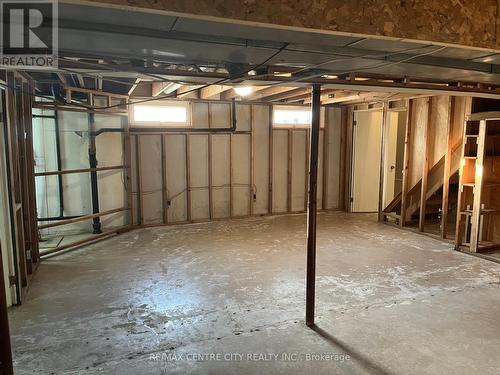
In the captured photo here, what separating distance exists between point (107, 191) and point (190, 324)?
377 cm

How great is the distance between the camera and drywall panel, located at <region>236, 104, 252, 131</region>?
6.79m

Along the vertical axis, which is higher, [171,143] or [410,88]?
[410,88]

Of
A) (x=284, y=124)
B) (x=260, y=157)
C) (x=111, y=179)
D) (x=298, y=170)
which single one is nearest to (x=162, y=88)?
(x=111, y=179)

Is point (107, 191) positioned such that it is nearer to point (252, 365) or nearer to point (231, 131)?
point (231, 131)

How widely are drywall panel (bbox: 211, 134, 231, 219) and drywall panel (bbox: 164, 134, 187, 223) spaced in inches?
22.1

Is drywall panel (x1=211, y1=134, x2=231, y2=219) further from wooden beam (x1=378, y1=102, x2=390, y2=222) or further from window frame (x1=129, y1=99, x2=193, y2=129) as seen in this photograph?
wooden beam (x1=378, y1=102, x2=390, y2=222)

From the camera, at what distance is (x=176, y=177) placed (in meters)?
6.44

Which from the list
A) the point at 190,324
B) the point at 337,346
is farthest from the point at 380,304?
the point at 190,324

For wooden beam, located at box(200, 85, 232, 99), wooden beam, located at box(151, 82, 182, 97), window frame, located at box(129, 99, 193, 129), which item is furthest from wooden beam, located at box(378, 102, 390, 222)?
wooden beam, located at box(151, 82, 182, 97)

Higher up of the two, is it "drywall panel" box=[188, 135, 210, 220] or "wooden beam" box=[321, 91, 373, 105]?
"wooden beam" box=[321, 91, 373, 105]

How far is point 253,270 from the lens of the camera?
4.11 metres

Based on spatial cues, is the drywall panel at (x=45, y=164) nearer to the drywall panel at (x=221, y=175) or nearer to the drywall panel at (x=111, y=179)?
the drywall panel at (x=111, y=179)

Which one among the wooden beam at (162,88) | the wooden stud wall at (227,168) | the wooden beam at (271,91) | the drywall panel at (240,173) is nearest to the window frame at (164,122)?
the wooden stud wall at (227,168)

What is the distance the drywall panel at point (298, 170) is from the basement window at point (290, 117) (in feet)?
0.54
